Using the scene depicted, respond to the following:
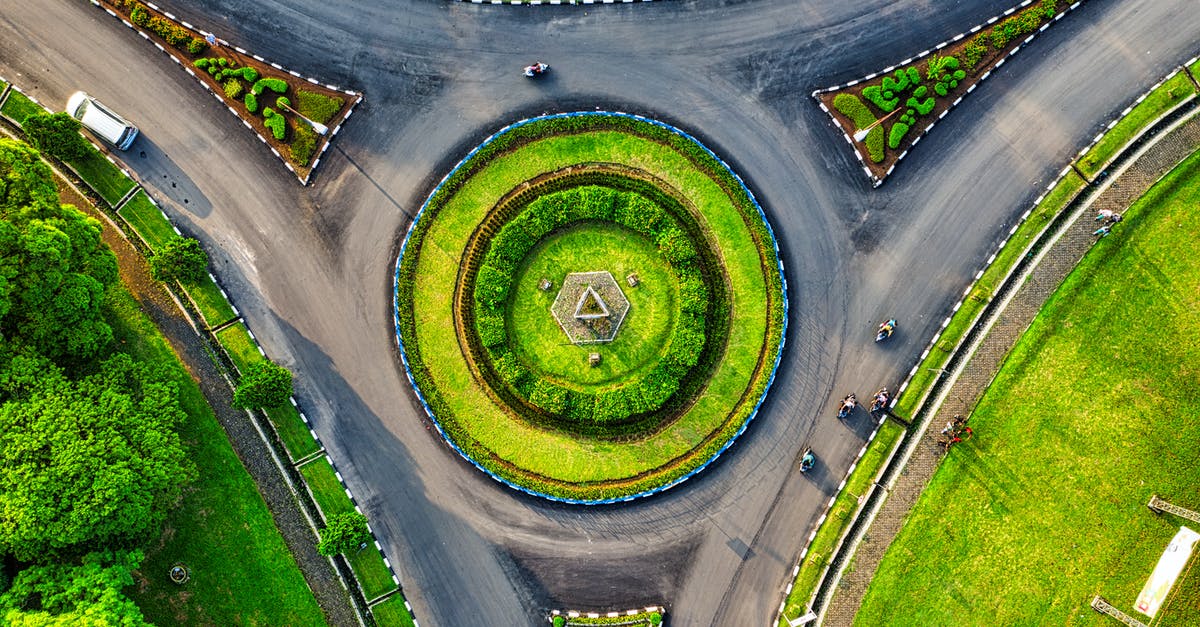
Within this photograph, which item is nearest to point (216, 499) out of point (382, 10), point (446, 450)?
point (446, 450)

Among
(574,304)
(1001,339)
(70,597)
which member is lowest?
(70,597)

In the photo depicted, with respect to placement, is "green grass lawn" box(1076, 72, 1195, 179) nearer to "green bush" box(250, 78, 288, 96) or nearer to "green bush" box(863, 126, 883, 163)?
"green bush" box(863, 126, 883, 163)

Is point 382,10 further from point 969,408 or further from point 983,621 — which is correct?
point 983,621

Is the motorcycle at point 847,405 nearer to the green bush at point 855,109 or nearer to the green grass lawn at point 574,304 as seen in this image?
the green grass lawn at point 574,304

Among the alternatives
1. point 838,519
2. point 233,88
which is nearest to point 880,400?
point 838,519

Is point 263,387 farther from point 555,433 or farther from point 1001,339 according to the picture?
point 1001,339

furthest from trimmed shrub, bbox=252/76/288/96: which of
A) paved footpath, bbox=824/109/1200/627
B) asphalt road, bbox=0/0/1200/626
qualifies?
paved footpath, bbox=824/109/1200/627
